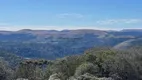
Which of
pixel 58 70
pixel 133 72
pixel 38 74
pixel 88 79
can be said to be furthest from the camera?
pixel 38 74

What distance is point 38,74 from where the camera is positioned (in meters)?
94.9

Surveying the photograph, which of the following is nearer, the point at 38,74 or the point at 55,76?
the point at 55,76

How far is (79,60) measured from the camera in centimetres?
7869

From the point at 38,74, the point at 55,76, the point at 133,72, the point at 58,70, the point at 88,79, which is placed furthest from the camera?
the point at 38,74

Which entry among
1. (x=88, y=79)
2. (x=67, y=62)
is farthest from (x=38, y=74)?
(x=88, y=79)

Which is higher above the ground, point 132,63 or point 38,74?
point 132,63

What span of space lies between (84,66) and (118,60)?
9.22 m

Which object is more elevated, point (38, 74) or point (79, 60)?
point (79, 60)

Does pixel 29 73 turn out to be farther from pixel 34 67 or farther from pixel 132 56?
pixel 132 56

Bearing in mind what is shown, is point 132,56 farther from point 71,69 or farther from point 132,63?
point 71,69

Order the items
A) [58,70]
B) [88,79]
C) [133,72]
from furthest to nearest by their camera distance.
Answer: [58,70]
[133,72]
[88,79]

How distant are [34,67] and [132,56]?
1305 inches

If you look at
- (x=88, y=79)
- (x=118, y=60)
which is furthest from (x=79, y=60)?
(x=88, y=79)

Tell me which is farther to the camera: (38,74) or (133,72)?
(38,74)
